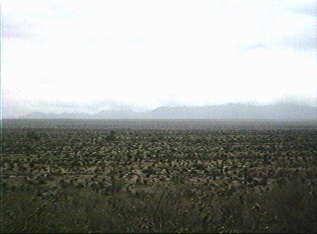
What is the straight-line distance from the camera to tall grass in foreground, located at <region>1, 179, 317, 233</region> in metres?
6.95

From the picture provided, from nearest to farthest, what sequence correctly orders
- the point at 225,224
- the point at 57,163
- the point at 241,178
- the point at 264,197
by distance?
the point at 225,224, the point at 264,197, the point at 241,178, the point at 57,163

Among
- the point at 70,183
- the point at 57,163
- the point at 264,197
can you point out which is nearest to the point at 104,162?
the point at 57,163

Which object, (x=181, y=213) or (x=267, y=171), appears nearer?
(x=181, y=213)

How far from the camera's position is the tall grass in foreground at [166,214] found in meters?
6.95

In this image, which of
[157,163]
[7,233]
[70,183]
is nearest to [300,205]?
[7,233]

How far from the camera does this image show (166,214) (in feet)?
24.6

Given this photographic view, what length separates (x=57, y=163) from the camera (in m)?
23.6

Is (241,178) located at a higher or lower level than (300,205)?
lower

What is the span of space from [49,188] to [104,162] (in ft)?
32.3

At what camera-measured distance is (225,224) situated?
7.22m

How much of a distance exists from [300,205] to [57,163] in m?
18.9

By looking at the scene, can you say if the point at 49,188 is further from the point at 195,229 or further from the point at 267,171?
the point at 267,171

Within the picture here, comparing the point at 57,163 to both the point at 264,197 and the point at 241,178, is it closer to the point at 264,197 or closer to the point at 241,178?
the point at 241,178

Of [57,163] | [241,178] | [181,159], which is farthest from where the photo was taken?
[181,159]
